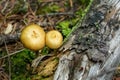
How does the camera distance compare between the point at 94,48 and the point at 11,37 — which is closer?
the point at 94,48

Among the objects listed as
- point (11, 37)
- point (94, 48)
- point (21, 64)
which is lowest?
point (21, 64)

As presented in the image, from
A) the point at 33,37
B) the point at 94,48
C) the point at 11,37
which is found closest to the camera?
the point at 94,48

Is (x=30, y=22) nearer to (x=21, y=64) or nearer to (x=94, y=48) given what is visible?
(x=21, y=64)

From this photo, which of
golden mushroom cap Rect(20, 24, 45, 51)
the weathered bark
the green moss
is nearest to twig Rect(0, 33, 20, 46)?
the green moss

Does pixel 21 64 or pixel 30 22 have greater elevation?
pixel 30 22

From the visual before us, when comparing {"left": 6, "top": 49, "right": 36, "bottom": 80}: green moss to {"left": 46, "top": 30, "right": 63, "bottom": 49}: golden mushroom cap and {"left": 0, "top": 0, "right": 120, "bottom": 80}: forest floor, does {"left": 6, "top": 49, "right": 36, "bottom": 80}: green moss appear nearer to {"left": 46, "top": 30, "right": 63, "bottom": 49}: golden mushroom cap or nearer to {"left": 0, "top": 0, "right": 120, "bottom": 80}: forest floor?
{"left": 0, "top": 0, "right": 120, "bottom": 80}: forest floor

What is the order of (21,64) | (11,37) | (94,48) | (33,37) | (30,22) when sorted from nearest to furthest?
(94,48) < (33,37) < (21,64) < (11,37) < (30,22)

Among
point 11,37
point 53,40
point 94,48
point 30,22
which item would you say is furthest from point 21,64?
point 94,48
